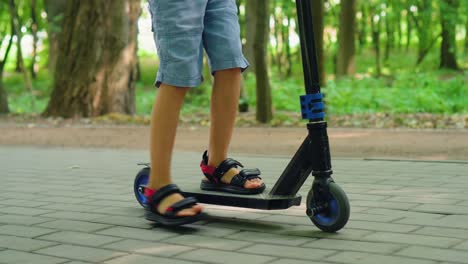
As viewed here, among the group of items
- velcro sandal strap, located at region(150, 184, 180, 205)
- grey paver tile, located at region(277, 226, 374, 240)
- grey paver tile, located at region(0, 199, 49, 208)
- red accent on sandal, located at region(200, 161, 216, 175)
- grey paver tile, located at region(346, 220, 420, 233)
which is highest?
red accent on sandal, located at region(200, 161, 216, 175)

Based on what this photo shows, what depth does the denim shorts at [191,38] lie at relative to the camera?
385cm

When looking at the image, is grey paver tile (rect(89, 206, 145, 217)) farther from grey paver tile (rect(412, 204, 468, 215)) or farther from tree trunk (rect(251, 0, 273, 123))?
tree trunk (rect(251, 0, 273, 123))

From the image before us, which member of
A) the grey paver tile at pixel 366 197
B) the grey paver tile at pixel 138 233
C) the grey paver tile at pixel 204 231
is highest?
the grey paver tile at pixel 138 233

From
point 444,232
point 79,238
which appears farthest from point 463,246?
point 79,238

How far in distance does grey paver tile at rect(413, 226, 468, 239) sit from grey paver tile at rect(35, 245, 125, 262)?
1383 millimetres

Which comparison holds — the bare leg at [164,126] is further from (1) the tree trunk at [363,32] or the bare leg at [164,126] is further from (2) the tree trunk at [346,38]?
(1) the tree trunk at [363,32]

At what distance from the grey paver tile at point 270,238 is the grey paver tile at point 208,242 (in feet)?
0.24

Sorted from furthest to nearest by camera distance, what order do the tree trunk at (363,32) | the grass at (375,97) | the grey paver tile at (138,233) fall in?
the tree trunk at (363,32), the grass at (375,97), the grey paver tile at (138,233)

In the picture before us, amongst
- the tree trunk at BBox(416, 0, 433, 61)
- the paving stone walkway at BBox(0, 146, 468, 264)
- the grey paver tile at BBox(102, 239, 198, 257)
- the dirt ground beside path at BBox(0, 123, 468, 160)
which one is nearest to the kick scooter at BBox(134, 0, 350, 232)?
the paving stone walkway at BBox(0, 146, 468, 264)

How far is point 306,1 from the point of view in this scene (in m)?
3.68

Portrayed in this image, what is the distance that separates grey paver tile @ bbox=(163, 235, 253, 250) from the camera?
3436mm

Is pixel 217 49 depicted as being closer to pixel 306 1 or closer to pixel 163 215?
pixel 306 1

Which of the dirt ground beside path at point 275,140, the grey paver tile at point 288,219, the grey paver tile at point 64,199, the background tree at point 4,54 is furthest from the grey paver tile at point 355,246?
the background tree at point 4,54

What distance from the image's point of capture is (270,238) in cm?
357
